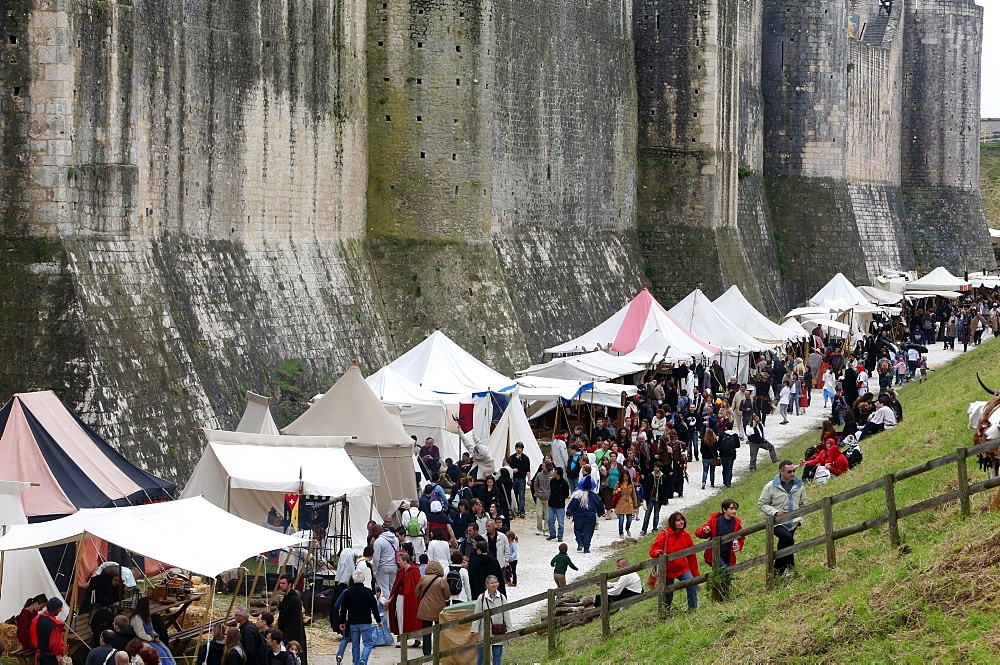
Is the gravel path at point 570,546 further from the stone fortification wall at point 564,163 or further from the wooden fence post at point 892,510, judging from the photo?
the stone fortification wall at point 564,163

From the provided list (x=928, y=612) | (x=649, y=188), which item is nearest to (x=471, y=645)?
(x=928, y=612)

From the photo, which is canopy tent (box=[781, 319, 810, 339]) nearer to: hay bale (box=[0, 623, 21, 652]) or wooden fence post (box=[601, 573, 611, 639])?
wooden fence post (box=[601, 573, 611, 639])

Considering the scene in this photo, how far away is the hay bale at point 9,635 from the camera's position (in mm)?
14055

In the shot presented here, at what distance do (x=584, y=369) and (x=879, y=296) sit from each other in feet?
69.1

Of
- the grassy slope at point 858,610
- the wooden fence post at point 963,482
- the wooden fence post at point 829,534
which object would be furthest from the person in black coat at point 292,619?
the wooden fence post at point 963,482

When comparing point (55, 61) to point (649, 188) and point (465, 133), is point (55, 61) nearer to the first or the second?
point (465, 133)

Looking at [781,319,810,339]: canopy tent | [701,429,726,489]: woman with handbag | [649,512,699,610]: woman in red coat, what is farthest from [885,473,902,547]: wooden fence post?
[781,319,810,339]: canopy tent

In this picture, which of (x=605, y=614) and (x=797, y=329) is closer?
(x=605, y=614)

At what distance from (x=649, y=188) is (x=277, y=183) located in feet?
55.1

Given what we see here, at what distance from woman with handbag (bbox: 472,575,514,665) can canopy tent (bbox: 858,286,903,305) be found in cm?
3353

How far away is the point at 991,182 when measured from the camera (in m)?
83.6

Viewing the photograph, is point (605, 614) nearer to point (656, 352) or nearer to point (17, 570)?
point (17, 570)

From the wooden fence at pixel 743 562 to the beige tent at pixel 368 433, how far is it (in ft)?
17.1

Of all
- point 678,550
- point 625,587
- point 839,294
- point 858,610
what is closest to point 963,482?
point 858,610
